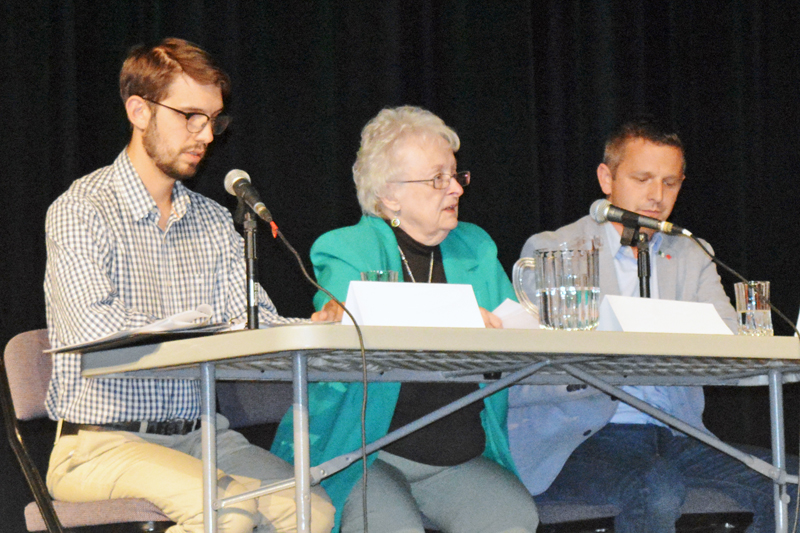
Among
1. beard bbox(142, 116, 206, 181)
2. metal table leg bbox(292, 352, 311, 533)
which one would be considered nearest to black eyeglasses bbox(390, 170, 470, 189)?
beard bbox(142, 116, 206, 181)

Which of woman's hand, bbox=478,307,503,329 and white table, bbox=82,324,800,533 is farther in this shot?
woman's hand, bbox=478,307,503,329

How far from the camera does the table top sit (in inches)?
49.9

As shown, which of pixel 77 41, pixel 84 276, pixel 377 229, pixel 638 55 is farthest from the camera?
pixel 638 55

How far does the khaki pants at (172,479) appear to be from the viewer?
5.61ft

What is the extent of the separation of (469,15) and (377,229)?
48.0 inches

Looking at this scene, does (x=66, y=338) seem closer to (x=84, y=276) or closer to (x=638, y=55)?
(x=84, y=276)

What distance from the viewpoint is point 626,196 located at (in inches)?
107

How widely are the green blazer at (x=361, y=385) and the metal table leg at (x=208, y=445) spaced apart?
0.39 m

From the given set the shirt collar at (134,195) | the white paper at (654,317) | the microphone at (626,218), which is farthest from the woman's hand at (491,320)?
the shirt collar at (134,195)

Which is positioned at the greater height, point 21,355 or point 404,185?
point 404,185

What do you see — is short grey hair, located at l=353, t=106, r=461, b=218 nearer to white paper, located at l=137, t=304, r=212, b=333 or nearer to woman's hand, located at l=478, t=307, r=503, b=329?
woman's hand, located at l=478, t=307, r=503, b=329

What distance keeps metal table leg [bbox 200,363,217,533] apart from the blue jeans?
32.1 inches

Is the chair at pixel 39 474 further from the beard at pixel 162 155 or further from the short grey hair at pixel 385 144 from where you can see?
the short grey hair at pixel 385 144

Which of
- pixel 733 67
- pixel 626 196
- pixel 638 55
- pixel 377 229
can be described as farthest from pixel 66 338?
pixel 733 67
